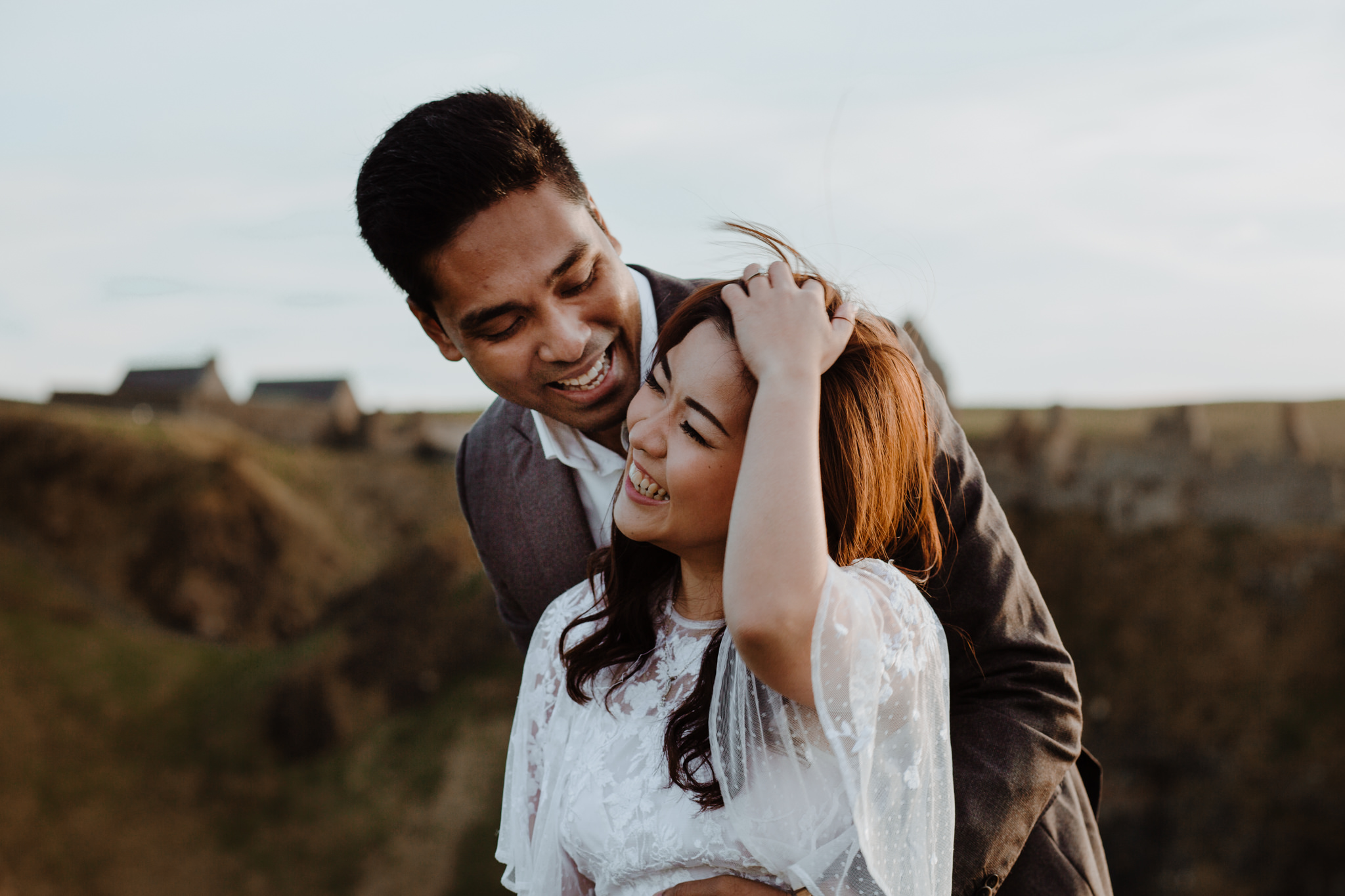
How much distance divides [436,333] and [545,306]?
0.55m

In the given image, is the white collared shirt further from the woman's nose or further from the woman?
the woman's nose

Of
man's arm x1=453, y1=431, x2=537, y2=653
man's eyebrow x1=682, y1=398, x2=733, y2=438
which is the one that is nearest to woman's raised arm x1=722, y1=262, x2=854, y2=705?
man's eyebrow x1=682, y1=398, x2=733, y2=438

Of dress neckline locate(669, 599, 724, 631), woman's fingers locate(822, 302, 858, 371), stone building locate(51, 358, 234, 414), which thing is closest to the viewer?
woman's fingers locate(822, 302, 858, 371)

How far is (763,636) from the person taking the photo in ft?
4.99

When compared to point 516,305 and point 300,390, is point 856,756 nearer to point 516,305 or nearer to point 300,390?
point 516,305

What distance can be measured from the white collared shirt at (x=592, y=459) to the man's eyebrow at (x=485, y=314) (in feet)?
1.27

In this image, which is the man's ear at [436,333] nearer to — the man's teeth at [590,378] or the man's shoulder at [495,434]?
the man's shoulder at [495,434]

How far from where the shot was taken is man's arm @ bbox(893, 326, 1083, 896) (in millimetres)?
2096

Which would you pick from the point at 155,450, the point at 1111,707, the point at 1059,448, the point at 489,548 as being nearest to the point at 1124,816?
the point at 1111,707

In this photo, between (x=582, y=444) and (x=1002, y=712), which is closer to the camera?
(x=1002, y=712)

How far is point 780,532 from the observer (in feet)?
5.02

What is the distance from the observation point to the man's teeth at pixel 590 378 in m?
2.58

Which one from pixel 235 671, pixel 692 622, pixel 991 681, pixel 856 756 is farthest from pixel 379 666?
pixel 856 756

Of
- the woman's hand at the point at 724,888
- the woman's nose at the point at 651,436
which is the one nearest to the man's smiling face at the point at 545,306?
the woman's nose at the point at 651,436
